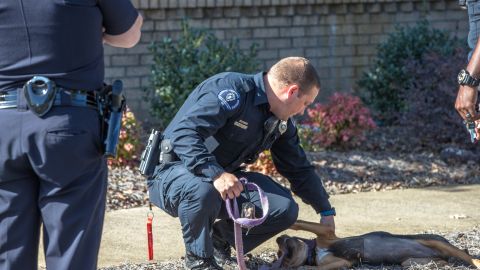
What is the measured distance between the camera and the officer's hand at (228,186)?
→ 4570 millimetres

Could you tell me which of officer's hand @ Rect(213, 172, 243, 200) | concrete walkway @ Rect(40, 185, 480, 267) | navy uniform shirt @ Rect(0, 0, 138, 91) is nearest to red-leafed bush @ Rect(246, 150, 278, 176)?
concrete walkway @ Rect(40, 185, 480, 267)

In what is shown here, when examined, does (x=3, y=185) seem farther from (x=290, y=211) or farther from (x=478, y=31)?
(x=478, y=31)

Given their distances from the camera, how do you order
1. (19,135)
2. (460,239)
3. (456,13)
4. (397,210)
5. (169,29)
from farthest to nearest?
(456,13) → (169,29) → (397,210) → (460,239) → (19,135)

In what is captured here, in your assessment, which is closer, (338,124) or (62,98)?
(62,98)

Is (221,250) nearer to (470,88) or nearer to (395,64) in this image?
(470,88)

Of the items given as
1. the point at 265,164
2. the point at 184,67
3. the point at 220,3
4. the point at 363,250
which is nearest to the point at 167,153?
the point at 363,250

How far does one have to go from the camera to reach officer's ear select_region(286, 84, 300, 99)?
4879mm

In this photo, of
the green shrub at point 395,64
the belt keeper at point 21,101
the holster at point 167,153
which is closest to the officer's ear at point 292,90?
the holster at point 167,153

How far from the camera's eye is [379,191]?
7719 mm

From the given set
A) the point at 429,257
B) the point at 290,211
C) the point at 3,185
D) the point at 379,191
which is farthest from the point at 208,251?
the point at 379,191

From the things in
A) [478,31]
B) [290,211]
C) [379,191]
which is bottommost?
[379,191]

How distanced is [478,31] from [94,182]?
2410mm

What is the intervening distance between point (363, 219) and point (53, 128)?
12.0 ft

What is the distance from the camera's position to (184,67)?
29.6ft
